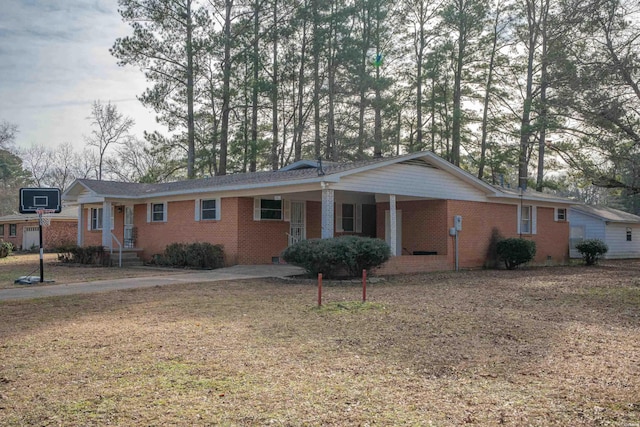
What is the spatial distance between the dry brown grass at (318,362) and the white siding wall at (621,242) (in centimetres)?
2206

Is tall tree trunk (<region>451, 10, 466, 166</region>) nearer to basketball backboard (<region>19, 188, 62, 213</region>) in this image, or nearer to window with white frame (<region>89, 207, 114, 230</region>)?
window with white frame (<region>89, 207, 114, 230</region>)

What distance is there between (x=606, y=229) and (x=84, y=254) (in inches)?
1062

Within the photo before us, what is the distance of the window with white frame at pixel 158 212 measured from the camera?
871 inches

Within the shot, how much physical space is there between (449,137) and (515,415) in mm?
29573

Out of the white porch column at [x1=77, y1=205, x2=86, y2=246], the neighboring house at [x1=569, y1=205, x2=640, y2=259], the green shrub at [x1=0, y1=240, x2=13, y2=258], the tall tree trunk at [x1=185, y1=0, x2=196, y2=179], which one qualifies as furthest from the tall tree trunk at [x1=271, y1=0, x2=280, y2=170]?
the neighboring house at [x1=569, y1=205, x2=640, y2=259]

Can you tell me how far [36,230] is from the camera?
37062 millimetres

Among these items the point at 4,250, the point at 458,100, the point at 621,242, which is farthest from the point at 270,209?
the point at 621,242

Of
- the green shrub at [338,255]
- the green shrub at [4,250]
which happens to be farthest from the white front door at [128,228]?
the green shrub at [338,255]

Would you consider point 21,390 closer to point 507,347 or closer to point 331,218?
point 507,347

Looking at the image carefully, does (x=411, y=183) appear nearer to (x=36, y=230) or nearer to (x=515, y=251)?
(x=515, y=251)

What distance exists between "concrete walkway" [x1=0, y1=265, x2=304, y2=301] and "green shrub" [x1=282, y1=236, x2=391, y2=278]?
147 cm

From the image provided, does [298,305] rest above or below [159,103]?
below

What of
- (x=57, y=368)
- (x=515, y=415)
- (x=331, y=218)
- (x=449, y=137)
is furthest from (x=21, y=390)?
(x=449, y=137)

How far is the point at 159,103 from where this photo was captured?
1195 inches
